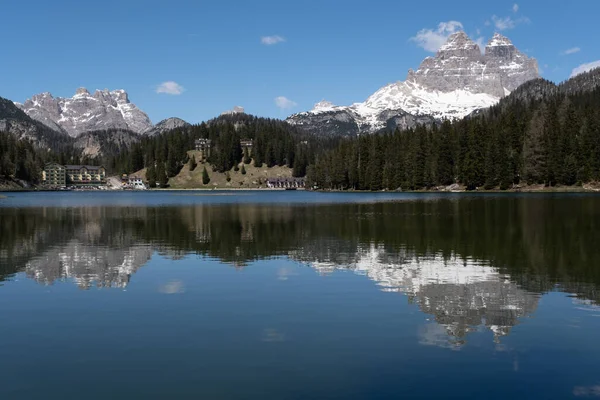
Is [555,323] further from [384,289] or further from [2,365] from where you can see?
[2,365]

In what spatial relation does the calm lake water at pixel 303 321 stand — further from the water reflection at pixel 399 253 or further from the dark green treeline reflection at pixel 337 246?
the dark green treeline reflection at pixel 337 246

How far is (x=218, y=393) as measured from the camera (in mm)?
16672

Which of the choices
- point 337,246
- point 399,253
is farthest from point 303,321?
point 337,246

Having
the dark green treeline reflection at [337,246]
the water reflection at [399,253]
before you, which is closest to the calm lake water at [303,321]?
the water reflection at [399,253]

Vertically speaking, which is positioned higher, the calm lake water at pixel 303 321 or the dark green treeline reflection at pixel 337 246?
the dark green treeline reflection at pixel 337 246

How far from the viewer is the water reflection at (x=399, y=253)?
2909 centimetres

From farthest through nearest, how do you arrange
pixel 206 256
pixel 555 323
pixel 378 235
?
pixel 378 235
pixel 206 256
pixel 555 323

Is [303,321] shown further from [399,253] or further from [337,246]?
[337,246]

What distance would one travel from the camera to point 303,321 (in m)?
25.2

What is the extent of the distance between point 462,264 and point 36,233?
165 ft

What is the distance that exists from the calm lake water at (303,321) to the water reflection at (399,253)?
194mm

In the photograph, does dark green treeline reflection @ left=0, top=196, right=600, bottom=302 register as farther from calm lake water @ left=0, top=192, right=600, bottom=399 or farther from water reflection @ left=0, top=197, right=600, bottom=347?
calm lake water @ left=0, top=192, right=600, bottom=399

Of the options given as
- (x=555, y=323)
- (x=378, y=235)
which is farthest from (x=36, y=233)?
(x=555, y=323)

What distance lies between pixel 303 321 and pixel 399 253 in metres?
23.5
